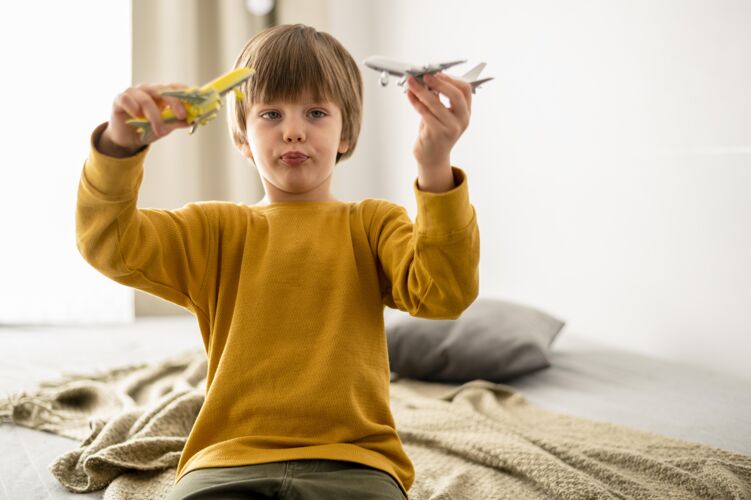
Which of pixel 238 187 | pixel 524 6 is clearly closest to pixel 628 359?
pixel 524 6

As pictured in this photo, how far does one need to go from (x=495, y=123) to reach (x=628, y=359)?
3.20ft

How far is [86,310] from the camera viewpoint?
9.07 ft

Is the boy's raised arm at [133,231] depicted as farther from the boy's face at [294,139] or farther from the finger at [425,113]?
the finger at [425,113]

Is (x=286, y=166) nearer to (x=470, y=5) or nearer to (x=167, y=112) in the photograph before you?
(x=167, y=112)

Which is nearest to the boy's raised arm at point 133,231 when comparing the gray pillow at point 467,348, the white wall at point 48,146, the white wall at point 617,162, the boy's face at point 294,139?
the boy's face at point 294,139

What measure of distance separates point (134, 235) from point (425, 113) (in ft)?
1.18

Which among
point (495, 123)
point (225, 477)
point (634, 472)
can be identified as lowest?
point (634, 472)

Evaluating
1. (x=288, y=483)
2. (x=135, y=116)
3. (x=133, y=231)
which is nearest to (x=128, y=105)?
(x=135, y=116)

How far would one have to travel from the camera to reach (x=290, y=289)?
953 mm

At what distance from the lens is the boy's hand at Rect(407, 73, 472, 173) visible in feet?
2.65

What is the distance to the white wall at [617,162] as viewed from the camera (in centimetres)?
177

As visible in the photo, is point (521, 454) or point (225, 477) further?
point (521, 454)

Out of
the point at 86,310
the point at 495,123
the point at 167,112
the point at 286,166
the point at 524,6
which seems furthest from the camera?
the point at 86,310

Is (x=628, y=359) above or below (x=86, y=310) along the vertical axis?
above
